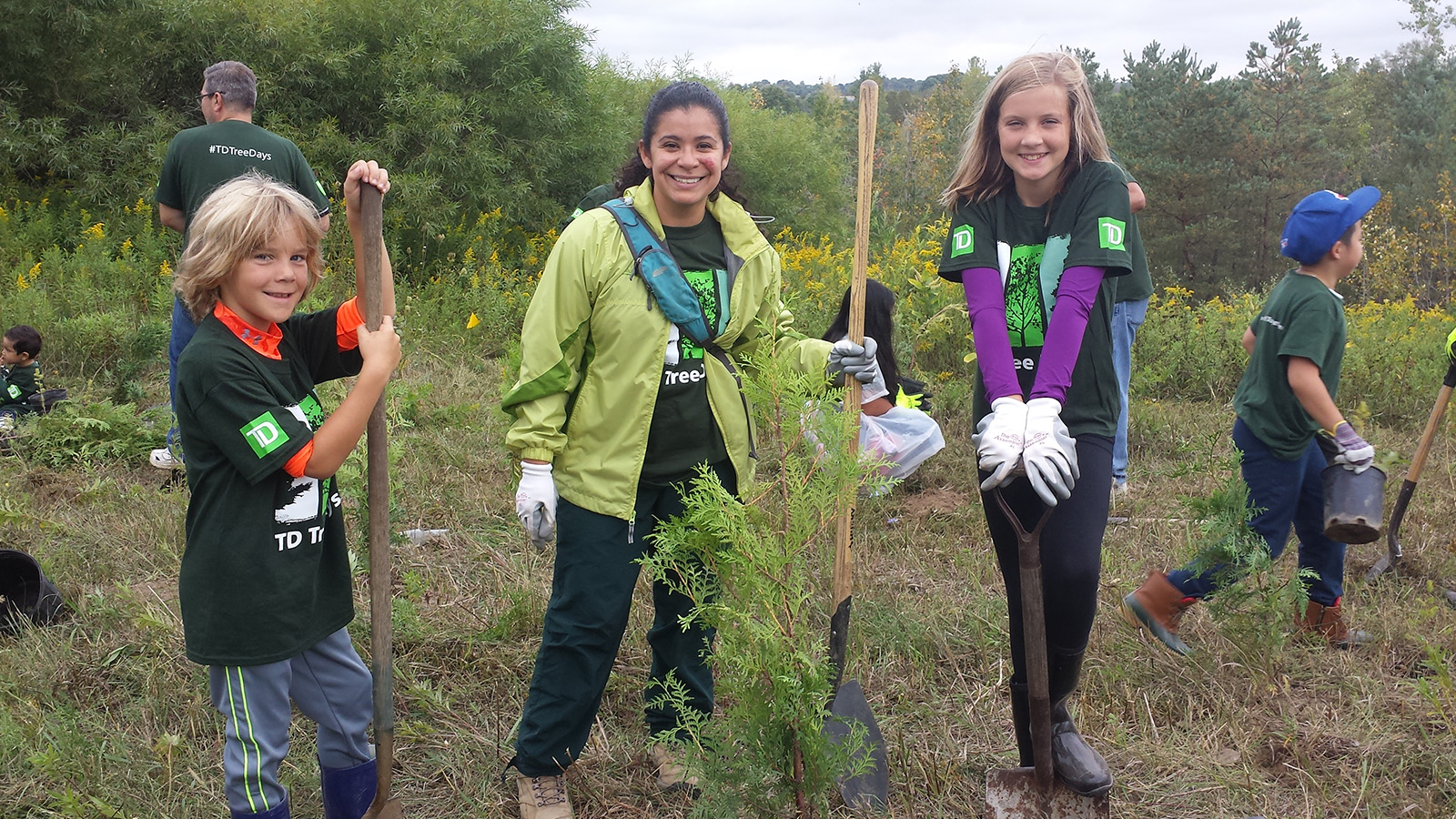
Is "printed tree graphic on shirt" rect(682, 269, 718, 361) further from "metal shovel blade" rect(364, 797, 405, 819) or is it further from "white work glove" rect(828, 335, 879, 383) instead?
"metal shovel blade" rect(364, 797, 405, 819)

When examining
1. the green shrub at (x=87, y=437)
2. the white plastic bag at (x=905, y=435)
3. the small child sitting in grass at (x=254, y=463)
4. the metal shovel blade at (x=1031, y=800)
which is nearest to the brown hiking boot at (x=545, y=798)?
the small child sitting in grass at (x=254, y=463)

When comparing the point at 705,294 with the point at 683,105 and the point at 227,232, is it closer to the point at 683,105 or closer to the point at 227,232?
the point at 683,105

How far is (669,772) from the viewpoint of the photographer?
2.97 metres

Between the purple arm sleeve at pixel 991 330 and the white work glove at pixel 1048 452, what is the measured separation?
0.33 ft

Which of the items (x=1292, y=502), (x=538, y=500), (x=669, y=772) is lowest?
(x=669, y=772)

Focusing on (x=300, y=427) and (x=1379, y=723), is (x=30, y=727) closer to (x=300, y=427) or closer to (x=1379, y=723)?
(x=300, y=427)

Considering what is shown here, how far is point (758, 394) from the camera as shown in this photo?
2.52 meters

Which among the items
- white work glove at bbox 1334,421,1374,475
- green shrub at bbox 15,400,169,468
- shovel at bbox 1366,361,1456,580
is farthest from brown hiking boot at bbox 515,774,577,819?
green shrub at bbox 15,400,169,468

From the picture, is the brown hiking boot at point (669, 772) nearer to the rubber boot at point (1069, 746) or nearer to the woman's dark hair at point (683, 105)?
the rubber boot at point (1069, 746)

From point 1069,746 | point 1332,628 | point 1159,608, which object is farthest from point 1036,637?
point 1332,628

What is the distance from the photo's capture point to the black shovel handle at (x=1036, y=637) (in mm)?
2467

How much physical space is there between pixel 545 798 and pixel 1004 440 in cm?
160

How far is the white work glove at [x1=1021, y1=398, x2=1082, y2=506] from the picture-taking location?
2.36 m

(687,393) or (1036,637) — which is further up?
(687,393)
